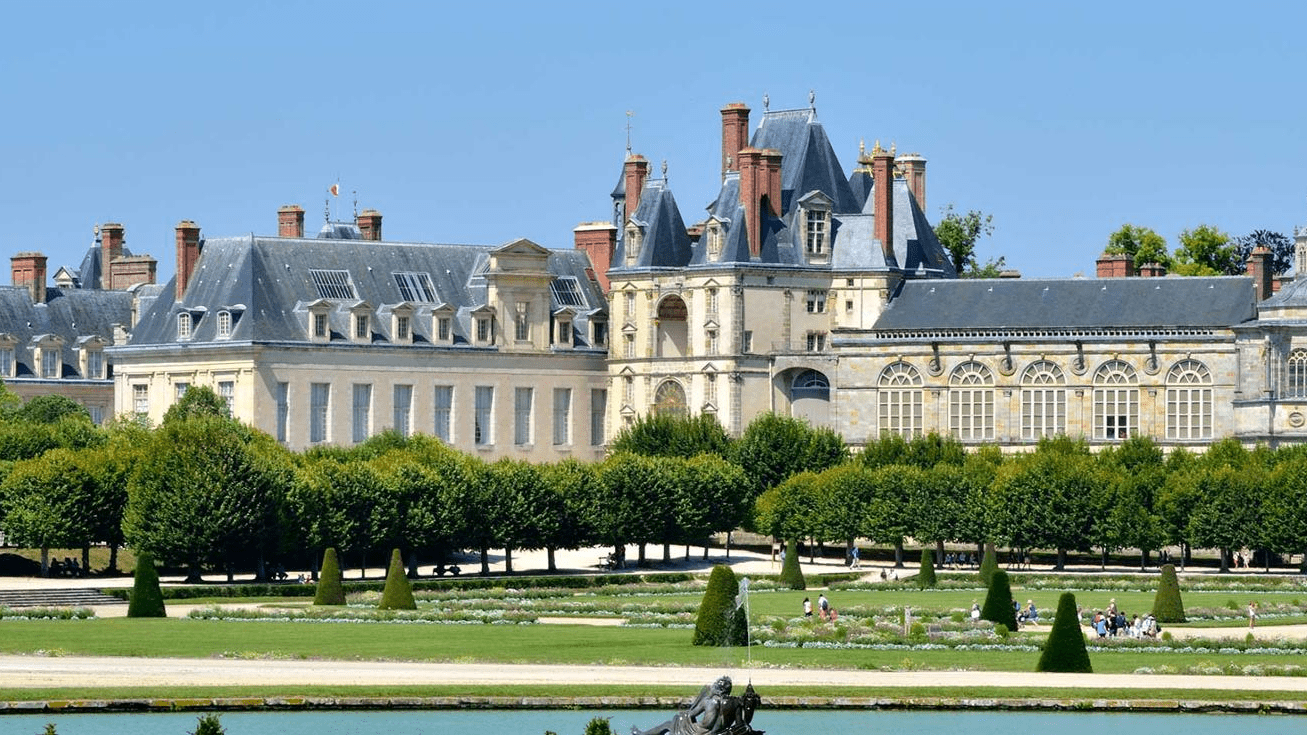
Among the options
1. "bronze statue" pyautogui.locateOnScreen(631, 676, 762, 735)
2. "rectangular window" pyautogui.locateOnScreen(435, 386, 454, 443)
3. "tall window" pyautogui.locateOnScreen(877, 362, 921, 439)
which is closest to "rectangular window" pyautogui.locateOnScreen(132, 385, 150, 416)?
"rectangular window" pyautogui.locateOnScreen(435, 386, 454, 443)

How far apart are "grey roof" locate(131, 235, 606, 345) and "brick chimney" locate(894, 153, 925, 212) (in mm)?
12914

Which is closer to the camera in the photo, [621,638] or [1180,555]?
[621,638]

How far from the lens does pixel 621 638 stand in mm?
69625

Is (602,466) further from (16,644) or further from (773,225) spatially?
(16,644)

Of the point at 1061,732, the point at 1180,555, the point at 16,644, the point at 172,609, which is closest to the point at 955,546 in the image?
the point at 1180,555

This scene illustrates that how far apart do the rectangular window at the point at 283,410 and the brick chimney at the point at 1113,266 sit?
97.7ft

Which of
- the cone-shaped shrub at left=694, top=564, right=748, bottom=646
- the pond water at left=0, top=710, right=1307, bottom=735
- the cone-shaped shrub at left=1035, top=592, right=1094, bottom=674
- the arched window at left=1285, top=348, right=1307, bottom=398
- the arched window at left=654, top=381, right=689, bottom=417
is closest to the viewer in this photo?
the pond water at left=0, top=710, right=1307, bottom=735

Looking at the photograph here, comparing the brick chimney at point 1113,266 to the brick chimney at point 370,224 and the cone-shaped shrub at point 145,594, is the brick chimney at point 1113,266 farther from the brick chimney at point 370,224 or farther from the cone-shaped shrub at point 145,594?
the cone-shaped shrub at point 145,594

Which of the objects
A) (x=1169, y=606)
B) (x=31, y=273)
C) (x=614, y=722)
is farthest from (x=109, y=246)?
(x=614, y=722)

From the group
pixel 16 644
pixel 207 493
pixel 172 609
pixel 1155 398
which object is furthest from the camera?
pixel 1155 398

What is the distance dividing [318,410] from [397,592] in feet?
120

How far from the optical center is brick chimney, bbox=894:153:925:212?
124250 millimetres

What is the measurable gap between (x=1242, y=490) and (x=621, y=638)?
32.4m

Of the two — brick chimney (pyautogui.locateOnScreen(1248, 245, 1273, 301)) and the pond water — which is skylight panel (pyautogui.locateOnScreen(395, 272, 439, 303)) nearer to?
brick chimney (pyautogui.locateOnScreen(1248, 245, 1273, 301))
